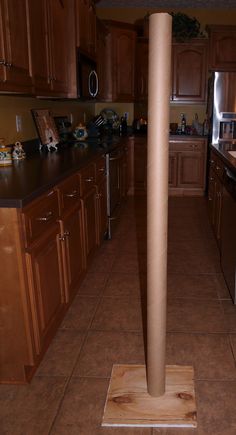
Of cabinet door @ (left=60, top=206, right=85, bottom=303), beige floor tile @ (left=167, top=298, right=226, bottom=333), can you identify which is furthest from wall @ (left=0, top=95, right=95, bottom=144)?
beige floor tile @ (left=167, top=298, right=226, bottom=333)

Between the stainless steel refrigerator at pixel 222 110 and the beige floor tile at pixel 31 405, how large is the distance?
12.6 ft

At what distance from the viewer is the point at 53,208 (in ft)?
6.28

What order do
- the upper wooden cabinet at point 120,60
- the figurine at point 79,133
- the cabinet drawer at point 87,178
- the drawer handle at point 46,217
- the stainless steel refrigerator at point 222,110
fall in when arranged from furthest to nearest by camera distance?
the upper wooden cabinet at point 120,60 < the stainless steel refrigerator at point 222,110 < the figurine at point 79,133 < the cabinet drawer at point 87,178 < the drawer handle at point 46,217

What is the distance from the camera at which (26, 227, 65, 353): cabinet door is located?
166 cm

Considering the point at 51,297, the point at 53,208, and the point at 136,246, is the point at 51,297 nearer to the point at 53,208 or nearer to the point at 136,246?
the point at 53,208

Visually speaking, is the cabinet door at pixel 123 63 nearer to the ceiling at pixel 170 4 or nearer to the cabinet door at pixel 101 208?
the ceiling at pixel 170 4

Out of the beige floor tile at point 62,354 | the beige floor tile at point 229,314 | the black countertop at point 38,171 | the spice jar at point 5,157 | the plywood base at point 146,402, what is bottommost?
the beige floor tile at point 229,314

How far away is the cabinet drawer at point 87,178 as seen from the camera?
254 cm

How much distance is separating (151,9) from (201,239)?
3.65 m

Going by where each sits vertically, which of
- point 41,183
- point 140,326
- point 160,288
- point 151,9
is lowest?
point 140,326

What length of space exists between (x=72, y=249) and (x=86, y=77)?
1.88m

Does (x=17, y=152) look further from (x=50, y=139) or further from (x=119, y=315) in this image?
(x=119, y=315)

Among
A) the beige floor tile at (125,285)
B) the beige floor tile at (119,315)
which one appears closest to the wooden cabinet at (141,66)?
the beige floor tile at (125,285)

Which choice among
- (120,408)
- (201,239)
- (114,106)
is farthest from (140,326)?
(114,106)
